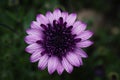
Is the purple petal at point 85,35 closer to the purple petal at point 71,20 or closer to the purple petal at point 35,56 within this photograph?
the purple petal at point 71,20

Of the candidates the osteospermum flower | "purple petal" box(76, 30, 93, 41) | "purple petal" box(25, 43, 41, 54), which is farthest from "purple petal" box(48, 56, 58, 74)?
"purple petal" box(76, 30, 93, 41)

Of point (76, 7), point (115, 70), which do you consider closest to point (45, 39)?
point (115, 70)

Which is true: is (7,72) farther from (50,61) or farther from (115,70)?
(115,70)

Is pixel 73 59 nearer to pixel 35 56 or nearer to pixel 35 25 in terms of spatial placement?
pixel 35 56

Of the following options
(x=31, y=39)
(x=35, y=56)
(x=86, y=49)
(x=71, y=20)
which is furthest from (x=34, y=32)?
(x=86, y=49)

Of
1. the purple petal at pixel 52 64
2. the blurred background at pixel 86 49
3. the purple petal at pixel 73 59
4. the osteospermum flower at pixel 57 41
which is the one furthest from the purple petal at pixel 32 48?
the blurred background at pixel 86 49
